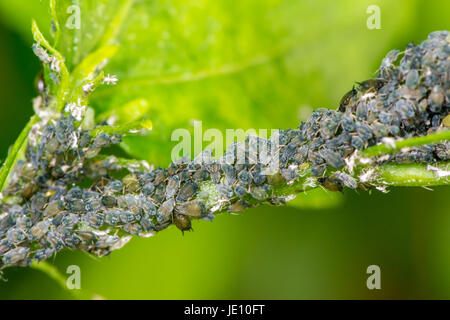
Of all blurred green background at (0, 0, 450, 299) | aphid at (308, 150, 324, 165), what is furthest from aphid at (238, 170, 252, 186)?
blurred green background at (0, 0, 450, 299)

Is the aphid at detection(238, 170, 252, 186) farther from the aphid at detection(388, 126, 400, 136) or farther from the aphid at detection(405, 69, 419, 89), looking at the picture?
the aphid at detection(405, 69, 419, 89)

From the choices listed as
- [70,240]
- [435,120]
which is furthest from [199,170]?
[435,120]

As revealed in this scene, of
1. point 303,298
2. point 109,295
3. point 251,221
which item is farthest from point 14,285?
point 303,298

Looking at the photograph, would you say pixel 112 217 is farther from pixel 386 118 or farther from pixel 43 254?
pixel 386 118

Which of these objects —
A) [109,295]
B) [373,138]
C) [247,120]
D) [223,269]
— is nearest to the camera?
[373,138]

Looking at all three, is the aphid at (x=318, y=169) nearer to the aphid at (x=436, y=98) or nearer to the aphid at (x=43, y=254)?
the aphid at (x=436, y=98)

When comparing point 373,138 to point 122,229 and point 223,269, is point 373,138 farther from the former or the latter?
point 223,269

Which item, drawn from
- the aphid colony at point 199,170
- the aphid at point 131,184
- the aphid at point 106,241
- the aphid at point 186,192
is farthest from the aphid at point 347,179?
the aphid at point 106,241
